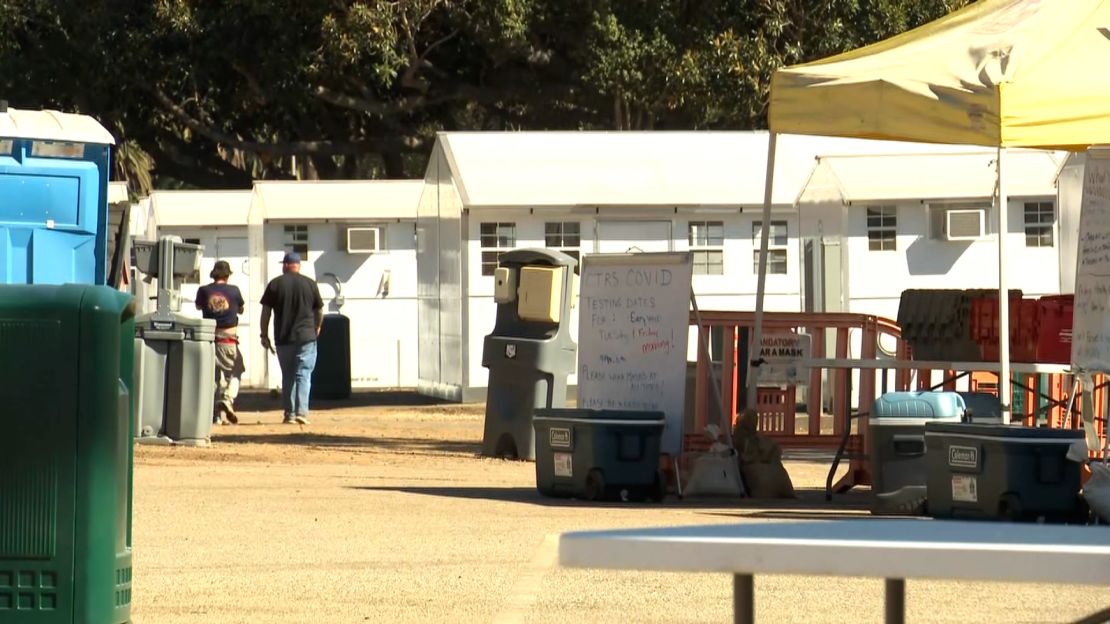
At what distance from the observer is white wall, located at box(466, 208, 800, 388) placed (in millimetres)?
22672

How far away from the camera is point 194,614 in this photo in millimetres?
7508

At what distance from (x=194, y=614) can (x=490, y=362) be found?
347 inches

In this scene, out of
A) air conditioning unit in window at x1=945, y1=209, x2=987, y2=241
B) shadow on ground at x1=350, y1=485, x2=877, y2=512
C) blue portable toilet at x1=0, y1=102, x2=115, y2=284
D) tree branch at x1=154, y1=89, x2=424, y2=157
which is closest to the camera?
shadow on ground at x1=350, y1=485, x2=877, y2=512

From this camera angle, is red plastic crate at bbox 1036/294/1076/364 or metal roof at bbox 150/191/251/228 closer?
red plastic crate at bbox 1036/294/1076/364

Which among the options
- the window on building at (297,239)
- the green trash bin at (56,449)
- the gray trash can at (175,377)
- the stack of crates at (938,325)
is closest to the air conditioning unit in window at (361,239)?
the window on building at (297,239)

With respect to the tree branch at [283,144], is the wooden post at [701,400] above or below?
below

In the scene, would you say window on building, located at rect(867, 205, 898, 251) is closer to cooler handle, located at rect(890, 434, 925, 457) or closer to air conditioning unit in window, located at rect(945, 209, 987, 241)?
air conditioning unit in window, located at rect(945, 209, 987, 241)

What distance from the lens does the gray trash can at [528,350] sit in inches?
625

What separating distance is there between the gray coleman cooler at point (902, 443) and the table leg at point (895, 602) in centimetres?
700

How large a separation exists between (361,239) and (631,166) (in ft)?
14.2

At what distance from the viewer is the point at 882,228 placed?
21828mm

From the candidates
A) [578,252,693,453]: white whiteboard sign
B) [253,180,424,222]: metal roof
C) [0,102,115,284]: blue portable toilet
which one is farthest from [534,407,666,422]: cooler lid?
[253,180,424,222]: metal roof

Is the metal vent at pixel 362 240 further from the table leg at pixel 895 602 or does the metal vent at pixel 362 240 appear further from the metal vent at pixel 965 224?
the table leg at pixel 895 602

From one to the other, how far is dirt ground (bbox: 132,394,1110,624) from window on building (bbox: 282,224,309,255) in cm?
1002
